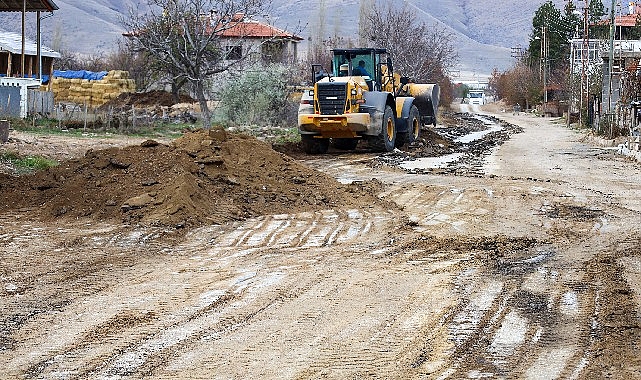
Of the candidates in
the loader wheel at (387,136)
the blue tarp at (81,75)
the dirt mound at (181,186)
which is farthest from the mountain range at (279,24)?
the dirt mound at (181,186)

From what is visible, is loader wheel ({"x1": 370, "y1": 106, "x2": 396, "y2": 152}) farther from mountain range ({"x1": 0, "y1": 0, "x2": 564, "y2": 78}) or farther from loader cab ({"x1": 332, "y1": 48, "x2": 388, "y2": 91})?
mountain range ({"x1": 0, "y1": 0, "x2": 564, "y2": 78})

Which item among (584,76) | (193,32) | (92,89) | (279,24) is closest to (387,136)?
(193,32)

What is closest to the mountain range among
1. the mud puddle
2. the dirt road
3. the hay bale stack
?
the hay bale stack

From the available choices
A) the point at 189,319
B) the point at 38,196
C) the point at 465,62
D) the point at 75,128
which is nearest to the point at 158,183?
the point at 38,196

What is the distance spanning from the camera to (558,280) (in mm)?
9281

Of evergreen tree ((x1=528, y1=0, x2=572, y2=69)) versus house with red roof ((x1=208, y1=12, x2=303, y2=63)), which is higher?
evergreen tree ((x1=528, y1=0, x2=572, y2=69))

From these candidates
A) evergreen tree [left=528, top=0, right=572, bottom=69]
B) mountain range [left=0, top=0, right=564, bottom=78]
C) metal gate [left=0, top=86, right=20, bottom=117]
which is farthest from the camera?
mountain range [left=0, top=0, right=564, bottom=78]

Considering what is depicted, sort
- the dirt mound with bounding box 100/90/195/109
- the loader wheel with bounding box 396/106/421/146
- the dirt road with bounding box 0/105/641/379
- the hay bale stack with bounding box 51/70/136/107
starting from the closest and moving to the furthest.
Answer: the dirt road with bounding box 0/105/641/379, the loader wheel with bounding box 396/106/421/146, the dirt mound with bounding box 100/90/195/109, the hay bale stack with bounding box 51/70/136/107

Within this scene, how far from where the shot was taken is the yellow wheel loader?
961 inches

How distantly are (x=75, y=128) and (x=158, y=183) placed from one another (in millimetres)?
20974

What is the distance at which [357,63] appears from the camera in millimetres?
26547

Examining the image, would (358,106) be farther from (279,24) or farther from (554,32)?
(279,24)

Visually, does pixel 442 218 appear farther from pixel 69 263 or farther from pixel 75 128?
pixel 75 128

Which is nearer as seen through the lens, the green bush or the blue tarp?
the green bush
